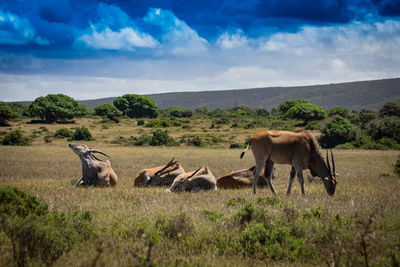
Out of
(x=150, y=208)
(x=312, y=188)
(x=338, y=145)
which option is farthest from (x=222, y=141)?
(x=150, y=208)

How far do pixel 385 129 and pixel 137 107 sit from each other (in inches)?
3076

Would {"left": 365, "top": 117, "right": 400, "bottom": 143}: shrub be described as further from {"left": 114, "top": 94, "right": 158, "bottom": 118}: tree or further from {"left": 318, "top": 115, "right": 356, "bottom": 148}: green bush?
{"left": 114, "top": 94, "right": 158, "bottom": 118}: tree

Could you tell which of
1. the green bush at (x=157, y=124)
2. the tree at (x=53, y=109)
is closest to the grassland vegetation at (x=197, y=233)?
the green bush at (x=157, y=124)

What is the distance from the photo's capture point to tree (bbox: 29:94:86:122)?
70.2 metres

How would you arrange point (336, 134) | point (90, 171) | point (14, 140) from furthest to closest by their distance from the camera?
point (336, 134)
point (14, 140)
point (90, 171)

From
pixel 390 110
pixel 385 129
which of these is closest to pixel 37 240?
pixel 385 129

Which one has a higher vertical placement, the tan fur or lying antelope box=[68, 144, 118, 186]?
lying antelope box=[68, 144, 118, 186]

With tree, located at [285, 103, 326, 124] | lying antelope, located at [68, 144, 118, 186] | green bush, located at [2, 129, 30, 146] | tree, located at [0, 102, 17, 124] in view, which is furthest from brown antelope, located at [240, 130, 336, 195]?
tree, located at [285, 103, 326, 124]

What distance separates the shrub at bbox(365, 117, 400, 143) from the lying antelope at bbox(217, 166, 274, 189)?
3173 centimetres

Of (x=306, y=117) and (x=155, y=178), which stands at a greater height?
(x=155, y=178)

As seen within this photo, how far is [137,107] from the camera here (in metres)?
105

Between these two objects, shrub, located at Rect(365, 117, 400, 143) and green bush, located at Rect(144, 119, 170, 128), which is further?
green bush, located at Rect(144, 119, 170, 128)

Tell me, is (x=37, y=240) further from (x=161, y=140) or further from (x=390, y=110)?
(x=390, y=110)

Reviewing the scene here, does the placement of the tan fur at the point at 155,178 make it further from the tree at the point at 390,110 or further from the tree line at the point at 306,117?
the tree at the point at 390,110
